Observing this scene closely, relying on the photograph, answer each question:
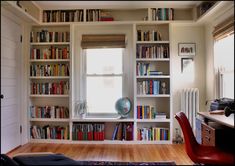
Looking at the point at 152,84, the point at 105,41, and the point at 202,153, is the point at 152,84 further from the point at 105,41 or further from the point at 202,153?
the point at 202,153

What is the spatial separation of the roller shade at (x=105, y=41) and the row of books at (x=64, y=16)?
1.32 ft

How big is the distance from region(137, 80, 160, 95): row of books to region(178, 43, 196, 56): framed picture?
753 millimetres

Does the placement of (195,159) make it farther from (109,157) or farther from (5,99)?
(5,99)

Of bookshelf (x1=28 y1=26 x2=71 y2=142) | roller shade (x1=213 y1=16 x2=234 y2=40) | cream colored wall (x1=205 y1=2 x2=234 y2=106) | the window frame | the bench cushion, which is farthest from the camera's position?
the window frame

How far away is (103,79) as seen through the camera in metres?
4.78

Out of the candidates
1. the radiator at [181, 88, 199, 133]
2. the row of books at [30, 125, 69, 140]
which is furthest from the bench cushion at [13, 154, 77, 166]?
the radiator at [181, 88, 199, 133]

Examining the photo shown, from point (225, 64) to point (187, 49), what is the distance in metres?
0.96

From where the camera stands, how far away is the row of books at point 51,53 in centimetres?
461

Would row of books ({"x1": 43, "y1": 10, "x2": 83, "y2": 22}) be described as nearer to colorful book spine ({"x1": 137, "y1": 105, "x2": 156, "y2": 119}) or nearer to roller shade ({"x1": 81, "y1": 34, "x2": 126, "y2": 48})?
roller shade ({"x1": 81, "y1": 34, "x2": 126, "y2": 48})

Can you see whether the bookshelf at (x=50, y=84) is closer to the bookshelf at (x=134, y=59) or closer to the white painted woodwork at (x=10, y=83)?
the bookshelf at (x=134, y=59)

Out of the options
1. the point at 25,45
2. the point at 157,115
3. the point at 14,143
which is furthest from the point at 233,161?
the point at 25,45

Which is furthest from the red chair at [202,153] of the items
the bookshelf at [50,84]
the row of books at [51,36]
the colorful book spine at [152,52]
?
the row of books at [51,36]

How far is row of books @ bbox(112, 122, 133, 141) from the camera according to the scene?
14.7 feet

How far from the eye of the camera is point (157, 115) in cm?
451
